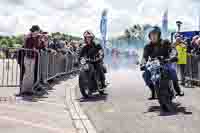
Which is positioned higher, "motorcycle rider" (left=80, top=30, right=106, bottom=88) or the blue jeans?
"motorcycle rider" (left=80, top=30, right=106, bottom=88)

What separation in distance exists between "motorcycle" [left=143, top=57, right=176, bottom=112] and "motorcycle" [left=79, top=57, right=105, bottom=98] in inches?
111

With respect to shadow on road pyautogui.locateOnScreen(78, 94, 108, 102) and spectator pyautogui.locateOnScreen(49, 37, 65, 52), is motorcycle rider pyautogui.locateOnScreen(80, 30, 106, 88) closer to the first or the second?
shadow on road pyautogui.locateOnScreen(78, 94, 108, 102)

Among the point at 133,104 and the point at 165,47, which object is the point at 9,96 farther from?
the point at 165,47

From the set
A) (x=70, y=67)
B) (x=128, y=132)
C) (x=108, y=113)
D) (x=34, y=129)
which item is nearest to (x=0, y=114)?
(x=34, y=129)

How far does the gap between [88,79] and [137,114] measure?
2916 mm

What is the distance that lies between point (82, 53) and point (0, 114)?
3.76 metres

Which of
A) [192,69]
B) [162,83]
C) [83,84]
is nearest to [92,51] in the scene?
[83,84]

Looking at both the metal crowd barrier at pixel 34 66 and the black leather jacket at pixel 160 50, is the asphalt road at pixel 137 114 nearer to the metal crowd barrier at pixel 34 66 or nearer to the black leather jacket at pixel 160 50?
the black leather jacket at pixel 160 50

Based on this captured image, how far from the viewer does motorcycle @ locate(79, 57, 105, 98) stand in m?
12.0

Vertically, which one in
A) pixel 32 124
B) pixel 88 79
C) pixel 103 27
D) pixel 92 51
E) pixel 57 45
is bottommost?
pixel 32 124

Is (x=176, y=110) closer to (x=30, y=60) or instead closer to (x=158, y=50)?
(x=158, y=50)

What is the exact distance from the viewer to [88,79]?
475 inches

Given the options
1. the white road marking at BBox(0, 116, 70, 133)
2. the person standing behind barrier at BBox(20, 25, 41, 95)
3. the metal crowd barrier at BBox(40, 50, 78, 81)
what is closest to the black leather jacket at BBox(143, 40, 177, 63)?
the white road marking at BBox(0, 116, 70, 133)

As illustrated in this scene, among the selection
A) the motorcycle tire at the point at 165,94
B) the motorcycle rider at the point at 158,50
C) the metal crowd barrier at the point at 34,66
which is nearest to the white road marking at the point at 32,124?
the motorcycle tire at the point at 165,94
